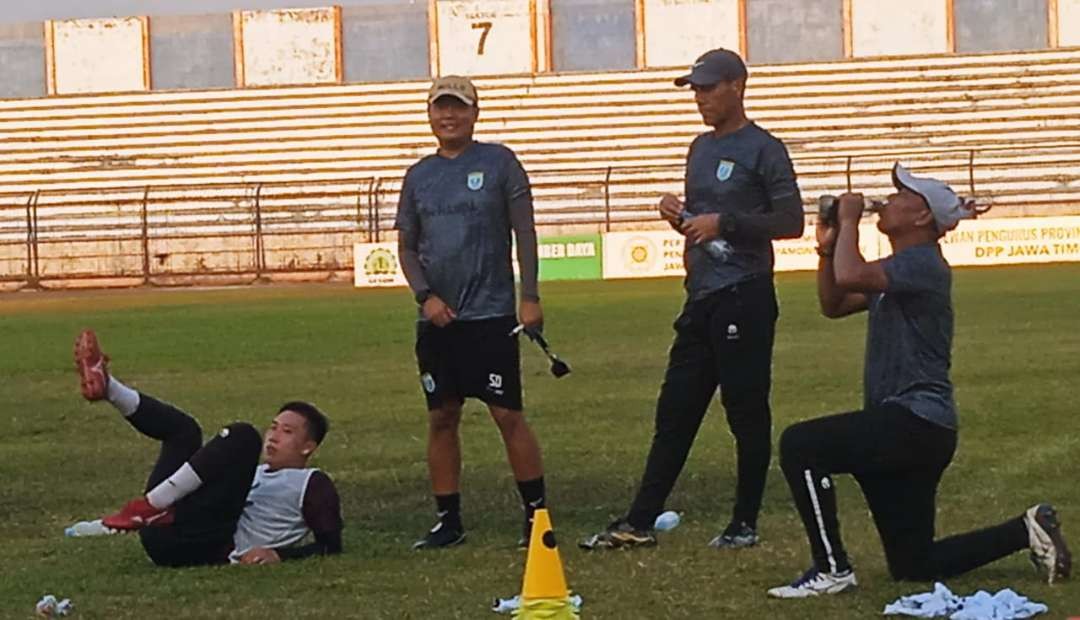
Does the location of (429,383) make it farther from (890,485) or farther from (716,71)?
(890,485)

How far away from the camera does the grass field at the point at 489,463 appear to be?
7.79 meters

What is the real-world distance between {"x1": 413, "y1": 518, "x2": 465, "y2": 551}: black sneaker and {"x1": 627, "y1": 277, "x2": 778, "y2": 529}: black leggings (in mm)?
751

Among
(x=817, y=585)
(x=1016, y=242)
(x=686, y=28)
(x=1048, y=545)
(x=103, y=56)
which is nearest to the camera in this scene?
(x=817, y=585)

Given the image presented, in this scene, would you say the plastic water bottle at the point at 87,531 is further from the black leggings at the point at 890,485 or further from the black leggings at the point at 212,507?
the black leggings at the point at 890,485

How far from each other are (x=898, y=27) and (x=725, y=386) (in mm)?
47543

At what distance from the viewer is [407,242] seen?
920cm

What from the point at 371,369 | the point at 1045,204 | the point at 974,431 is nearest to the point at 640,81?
the point at 1045,204

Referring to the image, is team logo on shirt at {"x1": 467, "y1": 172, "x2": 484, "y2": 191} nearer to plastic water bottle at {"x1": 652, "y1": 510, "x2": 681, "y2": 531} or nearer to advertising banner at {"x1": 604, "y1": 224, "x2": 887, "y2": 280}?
plastic water bottle at {"x1": 652, "y1": 510, "x2": 681, "y2": 531}

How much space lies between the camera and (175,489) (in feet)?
28.0

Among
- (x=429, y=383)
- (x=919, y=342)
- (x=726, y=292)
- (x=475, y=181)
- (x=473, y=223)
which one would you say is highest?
(x=475, y=181)

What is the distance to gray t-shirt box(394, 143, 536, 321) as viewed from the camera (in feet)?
29.6

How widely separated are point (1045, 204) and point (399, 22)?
19.1m

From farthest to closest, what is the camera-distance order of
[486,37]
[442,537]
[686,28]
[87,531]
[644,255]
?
[486,37] < [686,28] < [644,255] < [87,531] < [442,537]

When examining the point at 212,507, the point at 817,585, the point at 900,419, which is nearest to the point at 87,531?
the point at 212,507
